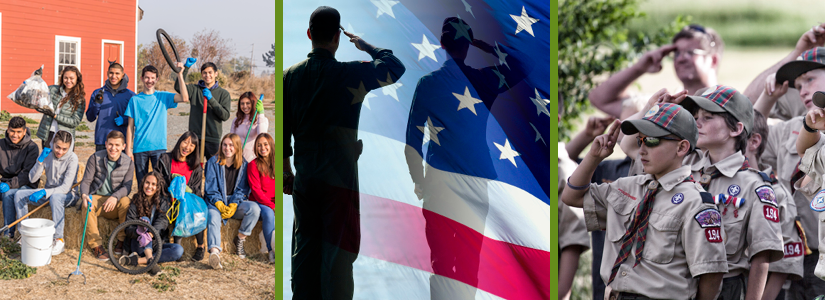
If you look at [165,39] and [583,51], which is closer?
[583,51]

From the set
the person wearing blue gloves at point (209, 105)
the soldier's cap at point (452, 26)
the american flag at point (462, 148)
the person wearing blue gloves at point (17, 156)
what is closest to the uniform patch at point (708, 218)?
the american flag at point (462, 148)

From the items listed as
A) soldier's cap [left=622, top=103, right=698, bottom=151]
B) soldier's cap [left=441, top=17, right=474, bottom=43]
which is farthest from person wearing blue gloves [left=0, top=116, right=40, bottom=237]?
soldier's cap [left=622, top=103, right=698, bottom=151]

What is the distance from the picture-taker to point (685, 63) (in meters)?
3.89

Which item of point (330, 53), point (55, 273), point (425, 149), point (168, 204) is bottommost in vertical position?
point (55, 273)

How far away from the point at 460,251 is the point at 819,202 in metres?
1.82

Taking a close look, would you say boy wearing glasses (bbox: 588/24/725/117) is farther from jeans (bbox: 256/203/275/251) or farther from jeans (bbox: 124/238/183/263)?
jeans (bbox: 124/238/183/263)

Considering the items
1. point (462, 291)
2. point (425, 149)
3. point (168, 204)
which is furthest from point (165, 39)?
point (462, 291)

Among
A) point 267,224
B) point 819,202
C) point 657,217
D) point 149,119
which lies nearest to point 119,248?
point 149,119

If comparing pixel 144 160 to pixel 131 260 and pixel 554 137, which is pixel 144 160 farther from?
pixel 554 137

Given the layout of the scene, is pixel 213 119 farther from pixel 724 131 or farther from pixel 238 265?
→ pixel 724 131

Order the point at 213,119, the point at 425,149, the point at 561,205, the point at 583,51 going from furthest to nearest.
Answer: the point at 213,119, the point at 583,51, the point at 561,205, the point at 425,149

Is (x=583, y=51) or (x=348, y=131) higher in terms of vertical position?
(x=583, y=51)

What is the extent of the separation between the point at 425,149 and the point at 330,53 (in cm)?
78

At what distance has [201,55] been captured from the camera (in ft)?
15.7
